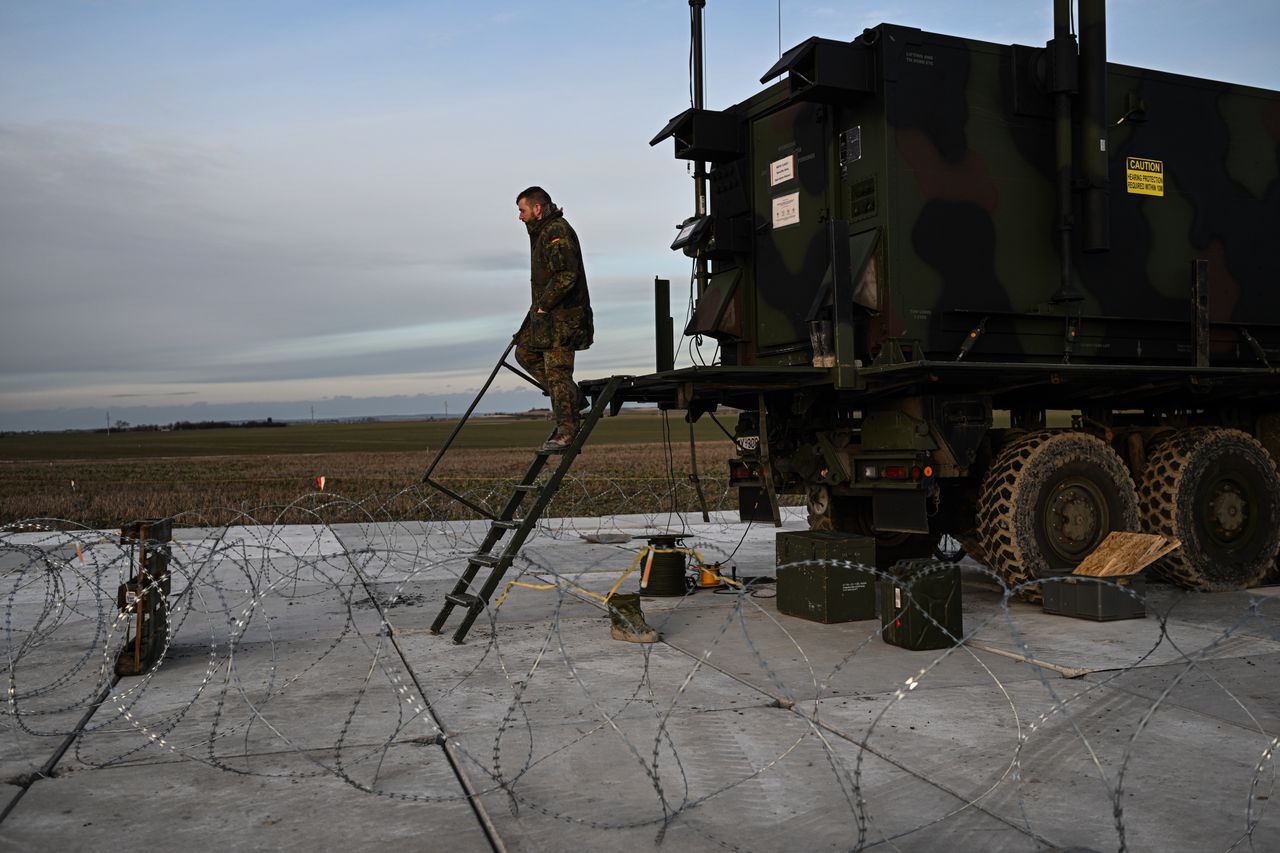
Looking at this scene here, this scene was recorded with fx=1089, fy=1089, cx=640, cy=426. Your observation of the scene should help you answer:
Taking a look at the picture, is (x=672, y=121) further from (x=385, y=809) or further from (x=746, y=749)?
(x=385, y=809)

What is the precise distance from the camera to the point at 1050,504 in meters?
8.80

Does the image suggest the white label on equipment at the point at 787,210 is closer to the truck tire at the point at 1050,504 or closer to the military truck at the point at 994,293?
the military truck at the point at 994,293

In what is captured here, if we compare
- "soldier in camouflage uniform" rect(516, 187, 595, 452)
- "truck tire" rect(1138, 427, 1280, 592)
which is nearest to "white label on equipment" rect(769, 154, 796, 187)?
"soldier in camouflage uniform" rect(516, 187, 595, 452)

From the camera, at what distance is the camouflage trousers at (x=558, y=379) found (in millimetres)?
8352

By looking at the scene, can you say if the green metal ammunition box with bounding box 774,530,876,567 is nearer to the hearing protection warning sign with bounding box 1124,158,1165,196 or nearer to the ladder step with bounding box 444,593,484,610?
the ladder step with bounding box 444,593,484,610

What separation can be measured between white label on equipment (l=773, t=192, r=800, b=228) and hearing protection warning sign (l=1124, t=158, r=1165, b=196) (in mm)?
2917

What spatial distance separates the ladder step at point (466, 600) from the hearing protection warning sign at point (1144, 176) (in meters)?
6.65

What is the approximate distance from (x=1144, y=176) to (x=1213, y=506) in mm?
3038

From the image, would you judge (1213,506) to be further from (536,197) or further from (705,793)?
(705,793)

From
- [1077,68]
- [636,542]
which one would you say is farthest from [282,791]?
[636,542]

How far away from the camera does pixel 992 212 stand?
8.99 meters

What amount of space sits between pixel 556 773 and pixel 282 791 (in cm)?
115

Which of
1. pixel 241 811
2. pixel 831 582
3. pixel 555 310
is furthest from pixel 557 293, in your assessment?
pixel 241 811

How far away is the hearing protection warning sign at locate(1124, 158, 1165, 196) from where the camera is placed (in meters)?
9.57
